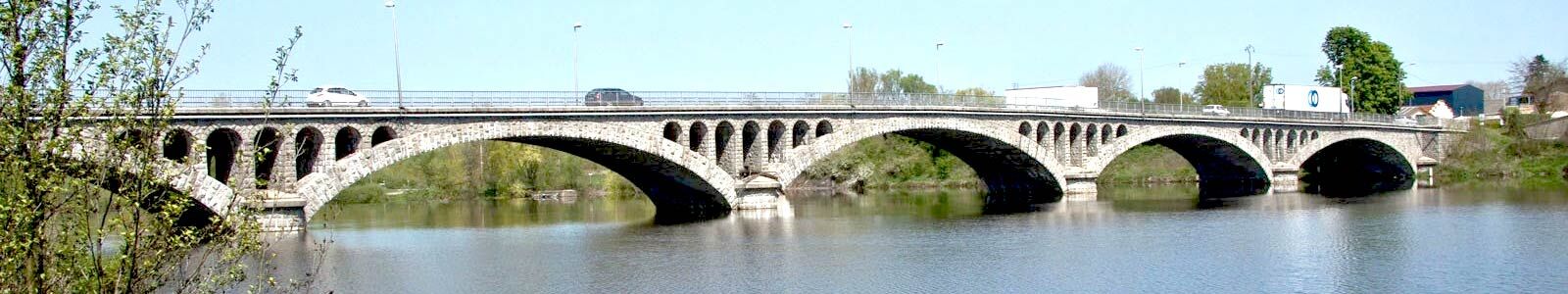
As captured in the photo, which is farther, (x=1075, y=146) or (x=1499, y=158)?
(x=1499, y=158)

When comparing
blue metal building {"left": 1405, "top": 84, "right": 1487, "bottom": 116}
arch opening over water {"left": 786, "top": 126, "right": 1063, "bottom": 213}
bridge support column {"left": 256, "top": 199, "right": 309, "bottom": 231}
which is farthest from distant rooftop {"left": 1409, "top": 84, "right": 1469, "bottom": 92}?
bridge support column {"left": 256, "top": 199, "right": 309, "bottom": 231}

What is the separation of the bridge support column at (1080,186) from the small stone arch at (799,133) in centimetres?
1793

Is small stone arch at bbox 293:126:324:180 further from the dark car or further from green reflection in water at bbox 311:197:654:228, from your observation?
the dark car

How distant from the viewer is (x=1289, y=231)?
4834 centimetres

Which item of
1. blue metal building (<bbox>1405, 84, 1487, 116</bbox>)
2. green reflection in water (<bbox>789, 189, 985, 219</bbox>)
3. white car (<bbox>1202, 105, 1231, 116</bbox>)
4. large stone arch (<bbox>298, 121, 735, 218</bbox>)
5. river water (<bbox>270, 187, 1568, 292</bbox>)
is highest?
blue metal building (<bbox>1405, 84, 1487, 116</bbox>)

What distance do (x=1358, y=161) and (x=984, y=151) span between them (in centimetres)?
3863

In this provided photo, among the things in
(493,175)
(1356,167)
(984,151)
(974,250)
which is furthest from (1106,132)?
(974,250)

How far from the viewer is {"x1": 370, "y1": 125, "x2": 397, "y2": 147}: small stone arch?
158ft

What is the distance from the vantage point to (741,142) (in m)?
58.5

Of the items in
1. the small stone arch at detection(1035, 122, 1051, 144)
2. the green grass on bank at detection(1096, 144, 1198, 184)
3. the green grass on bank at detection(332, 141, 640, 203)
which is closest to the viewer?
the small stone arch at detection(1035, 122, 1051, 144)

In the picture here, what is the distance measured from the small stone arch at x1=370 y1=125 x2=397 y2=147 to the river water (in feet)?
9.30

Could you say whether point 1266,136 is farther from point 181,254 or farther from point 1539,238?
point 181,254

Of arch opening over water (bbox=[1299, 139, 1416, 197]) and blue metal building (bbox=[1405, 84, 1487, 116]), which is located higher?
blue metal building (bbox=[1405, 84, 1487, 116])

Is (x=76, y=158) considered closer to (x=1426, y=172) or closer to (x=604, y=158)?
(x=604, y=158)
